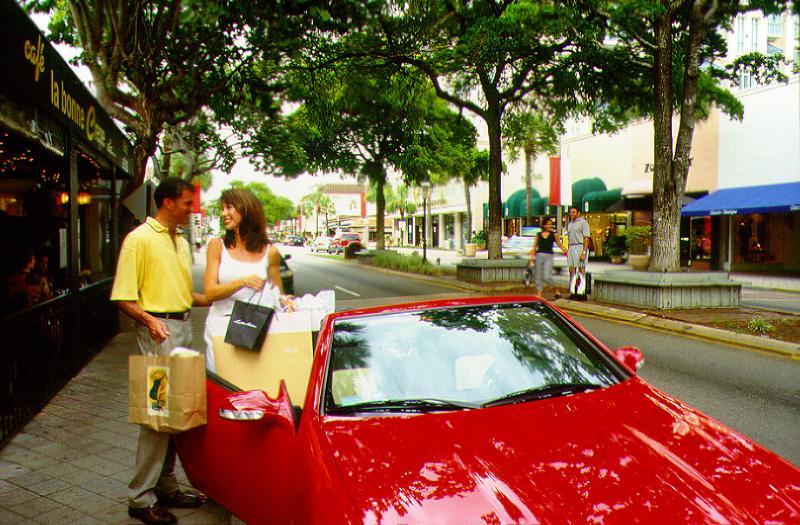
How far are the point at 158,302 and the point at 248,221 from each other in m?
Answer: 0.75

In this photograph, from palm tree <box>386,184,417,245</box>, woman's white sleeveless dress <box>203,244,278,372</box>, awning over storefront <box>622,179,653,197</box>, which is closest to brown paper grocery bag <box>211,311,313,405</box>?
woman's white sleeveless dress <box>203,244,278,372</box>

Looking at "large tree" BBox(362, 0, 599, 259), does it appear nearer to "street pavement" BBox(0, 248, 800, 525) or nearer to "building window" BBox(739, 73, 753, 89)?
"street pavement" BBox(0, 248, 800, 525)

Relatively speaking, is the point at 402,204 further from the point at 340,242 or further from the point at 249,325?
the point at 249,325

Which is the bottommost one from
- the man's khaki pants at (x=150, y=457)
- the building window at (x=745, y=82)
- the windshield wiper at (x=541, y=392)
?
the man's khaki pants at (x=150, y=457)

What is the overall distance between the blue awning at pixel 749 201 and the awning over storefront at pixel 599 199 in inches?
246

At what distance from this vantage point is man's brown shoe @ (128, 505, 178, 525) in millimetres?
3635

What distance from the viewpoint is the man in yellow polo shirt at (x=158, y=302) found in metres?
3.65

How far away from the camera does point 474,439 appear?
2.49m

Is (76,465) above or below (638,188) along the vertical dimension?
below

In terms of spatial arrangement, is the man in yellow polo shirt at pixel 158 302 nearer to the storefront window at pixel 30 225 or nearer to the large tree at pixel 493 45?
the storefront window at pixel 30 225

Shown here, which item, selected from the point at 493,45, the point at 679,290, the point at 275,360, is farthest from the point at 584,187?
the point at 275,360

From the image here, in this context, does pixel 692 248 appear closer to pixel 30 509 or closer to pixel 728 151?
pixel 728 151

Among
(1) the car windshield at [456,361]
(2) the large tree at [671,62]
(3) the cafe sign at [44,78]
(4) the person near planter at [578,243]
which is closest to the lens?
(1) the car windshield at [456,361]

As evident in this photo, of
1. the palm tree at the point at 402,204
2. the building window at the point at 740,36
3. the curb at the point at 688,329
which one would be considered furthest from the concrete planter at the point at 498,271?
the palm tree at the point at 402,204
